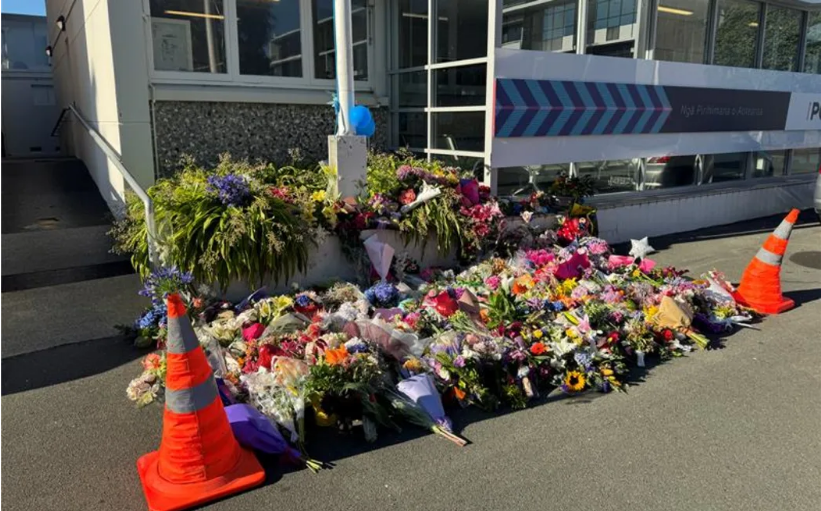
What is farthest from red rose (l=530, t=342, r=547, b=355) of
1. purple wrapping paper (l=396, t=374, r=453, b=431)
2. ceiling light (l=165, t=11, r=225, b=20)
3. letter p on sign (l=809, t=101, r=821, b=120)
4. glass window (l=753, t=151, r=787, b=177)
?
letter p on sign (l=809, t=101, r=821, b=120)

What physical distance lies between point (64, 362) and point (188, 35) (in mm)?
5076

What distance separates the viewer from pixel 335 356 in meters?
4.04

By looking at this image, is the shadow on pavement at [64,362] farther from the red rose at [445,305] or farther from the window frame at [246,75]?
the window frame at [246,75]

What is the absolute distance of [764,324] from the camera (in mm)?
5961

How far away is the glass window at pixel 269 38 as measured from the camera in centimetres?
851

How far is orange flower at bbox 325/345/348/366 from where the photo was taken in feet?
13.1

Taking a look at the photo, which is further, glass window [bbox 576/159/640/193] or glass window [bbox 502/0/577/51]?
glass window [bbox 576/159/640/193]

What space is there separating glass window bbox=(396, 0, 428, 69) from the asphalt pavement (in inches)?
243

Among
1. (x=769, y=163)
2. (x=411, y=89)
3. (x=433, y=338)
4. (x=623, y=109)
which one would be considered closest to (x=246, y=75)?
(x=411, y=89)

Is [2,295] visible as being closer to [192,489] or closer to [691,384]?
[192,489]

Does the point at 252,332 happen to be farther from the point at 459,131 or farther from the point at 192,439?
the point at 459,131

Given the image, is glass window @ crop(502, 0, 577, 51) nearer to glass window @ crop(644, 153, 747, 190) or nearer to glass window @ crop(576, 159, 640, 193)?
glass window @ crop(576, 159, 640, 193)

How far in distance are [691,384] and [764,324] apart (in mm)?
1943

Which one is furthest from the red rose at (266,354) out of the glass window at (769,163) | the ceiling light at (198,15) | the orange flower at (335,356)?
the glass window at (769,163)
